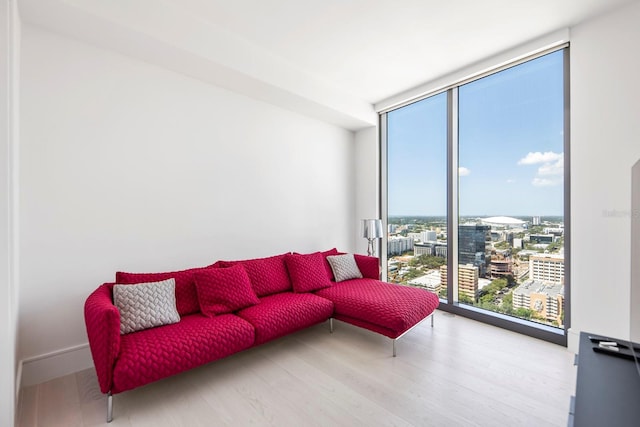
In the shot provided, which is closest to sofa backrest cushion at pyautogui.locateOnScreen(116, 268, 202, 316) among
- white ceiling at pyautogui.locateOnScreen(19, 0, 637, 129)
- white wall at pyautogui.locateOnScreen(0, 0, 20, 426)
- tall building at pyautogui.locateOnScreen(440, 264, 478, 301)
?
white wall at pyautogui.locateOnScreen(0, 0, 20, 426)

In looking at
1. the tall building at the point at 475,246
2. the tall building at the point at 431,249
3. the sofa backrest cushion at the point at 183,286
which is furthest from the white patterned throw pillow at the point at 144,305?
the tall building at the point at 475,246

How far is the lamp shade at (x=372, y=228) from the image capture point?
3.94 metres

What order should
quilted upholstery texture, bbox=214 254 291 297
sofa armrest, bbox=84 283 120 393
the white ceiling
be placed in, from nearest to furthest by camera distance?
sofa armrest, bbox=84 283 120 393 < the white ceiling < quilted upholstery texture, bbox=214 254 291 297

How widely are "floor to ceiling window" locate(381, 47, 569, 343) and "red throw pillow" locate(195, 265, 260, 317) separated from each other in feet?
8.14

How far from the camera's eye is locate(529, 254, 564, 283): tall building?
2.78m

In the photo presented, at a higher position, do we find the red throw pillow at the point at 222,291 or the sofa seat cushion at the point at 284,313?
the red throw pillow at the point at 222,291

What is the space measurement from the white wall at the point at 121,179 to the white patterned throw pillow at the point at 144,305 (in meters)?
0.48

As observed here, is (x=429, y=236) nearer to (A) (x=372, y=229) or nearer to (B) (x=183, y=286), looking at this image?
(A) (x=372, y=229)

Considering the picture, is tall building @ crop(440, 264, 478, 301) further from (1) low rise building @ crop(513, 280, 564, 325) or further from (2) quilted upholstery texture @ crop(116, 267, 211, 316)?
(2) quilted upholstery texture @ crop(116, 267, 211, 316)

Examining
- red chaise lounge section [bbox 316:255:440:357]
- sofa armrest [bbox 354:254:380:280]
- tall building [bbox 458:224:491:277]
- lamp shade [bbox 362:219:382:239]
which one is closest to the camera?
red chaise lounge section [bbox 316:255:440:357]

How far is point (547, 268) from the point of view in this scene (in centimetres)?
287

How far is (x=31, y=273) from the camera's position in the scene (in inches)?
83.7

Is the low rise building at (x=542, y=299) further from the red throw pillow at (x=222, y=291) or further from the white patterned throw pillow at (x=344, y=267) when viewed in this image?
the red throw pillow at (x=222, y=291)

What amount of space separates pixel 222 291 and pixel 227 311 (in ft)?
0.58
